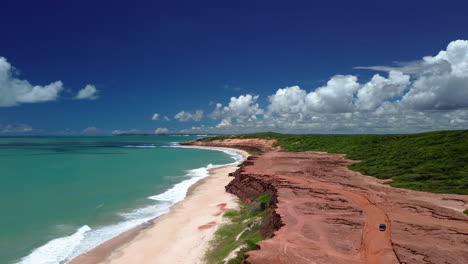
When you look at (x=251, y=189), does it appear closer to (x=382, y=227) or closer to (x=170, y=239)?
(x=170, y=239)

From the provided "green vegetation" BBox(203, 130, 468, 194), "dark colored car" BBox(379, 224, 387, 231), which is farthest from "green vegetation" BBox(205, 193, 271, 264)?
"green vegetation" BBox(203, 130, 468, 194)

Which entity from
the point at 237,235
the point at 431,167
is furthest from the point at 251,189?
the point at 431,167

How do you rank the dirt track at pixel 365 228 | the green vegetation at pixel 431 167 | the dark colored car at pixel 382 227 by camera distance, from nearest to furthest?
the dirt track at pixel 365 228 < the dark colored car at pixel 382 227 < the green vegetation at pixel 431 167

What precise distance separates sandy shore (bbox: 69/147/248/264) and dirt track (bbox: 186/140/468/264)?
507 cm

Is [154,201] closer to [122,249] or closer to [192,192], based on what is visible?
[192,192]

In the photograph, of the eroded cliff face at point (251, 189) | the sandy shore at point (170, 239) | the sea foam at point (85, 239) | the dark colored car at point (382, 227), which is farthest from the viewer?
the eroded cliff face at point (251, 189)

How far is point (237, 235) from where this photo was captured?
611 inches

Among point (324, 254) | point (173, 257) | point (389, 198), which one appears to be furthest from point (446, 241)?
point (173, 257)

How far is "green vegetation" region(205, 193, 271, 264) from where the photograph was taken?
480 inches

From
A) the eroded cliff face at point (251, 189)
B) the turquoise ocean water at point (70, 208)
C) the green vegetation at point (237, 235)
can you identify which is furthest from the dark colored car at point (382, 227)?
the turquoise ocean water at point (70, 208)

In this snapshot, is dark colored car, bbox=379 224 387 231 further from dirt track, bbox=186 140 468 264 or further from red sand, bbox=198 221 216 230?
red sand, bbox=198 221 216 230

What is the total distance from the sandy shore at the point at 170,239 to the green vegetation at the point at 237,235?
62 centimetres

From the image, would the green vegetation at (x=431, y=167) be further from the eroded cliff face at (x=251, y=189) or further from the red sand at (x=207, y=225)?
the red sand at (x=207, y=225)

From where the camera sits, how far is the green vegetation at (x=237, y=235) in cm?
1218
